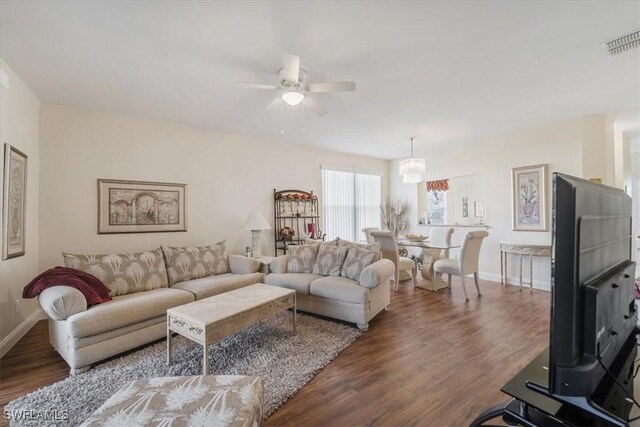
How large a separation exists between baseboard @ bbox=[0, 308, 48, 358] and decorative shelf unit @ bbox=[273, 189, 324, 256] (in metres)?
3.23

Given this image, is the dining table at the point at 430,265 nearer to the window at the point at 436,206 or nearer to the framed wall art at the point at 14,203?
the window at the point at 436,206

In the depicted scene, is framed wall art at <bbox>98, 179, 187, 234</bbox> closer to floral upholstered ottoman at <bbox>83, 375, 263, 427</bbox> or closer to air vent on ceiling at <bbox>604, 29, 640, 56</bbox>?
floral upholstered ottoman at <bbox>83, 375, 263, 427</bbox>

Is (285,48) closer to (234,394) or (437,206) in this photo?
(234,394)

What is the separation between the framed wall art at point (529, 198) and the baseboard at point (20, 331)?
22.1 feet

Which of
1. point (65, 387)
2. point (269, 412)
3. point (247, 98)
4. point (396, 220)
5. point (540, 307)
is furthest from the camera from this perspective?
point (396, 220)

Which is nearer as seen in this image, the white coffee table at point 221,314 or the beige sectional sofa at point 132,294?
the white coffee table at point 221,314

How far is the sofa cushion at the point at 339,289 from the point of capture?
311cm

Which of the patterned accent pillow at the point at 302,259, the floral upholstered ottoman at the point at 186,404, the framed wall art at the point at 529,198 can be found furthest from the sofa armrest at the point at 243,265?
the framed wall art at the point at 529,198

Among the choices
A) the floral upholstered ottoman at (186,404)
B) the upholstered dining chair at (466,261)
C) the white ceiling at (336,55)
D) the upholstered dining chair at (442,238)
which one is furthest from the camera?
the upholstered dining chair at (442,238)

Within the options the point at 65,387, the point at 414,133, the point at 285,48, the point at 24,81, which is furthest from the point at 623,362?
the point at 24,81

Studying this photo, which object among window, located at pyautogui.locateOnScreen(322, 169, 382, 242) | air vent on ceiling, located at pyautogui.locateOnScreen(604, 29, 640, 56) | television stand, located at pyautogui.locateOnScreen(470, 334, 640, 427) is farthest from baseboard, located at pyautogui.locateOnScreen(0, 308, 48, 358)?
air vent on ceiling, located at pyautogui.locateOnScreen(604, 29, 640, 56)

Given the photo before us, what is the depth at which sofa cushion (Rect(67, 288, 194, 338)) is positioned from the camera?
2.34 meters

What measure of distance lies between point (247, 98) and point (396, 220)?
4.74m

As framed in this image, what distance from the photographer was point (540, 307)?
12.4ft
